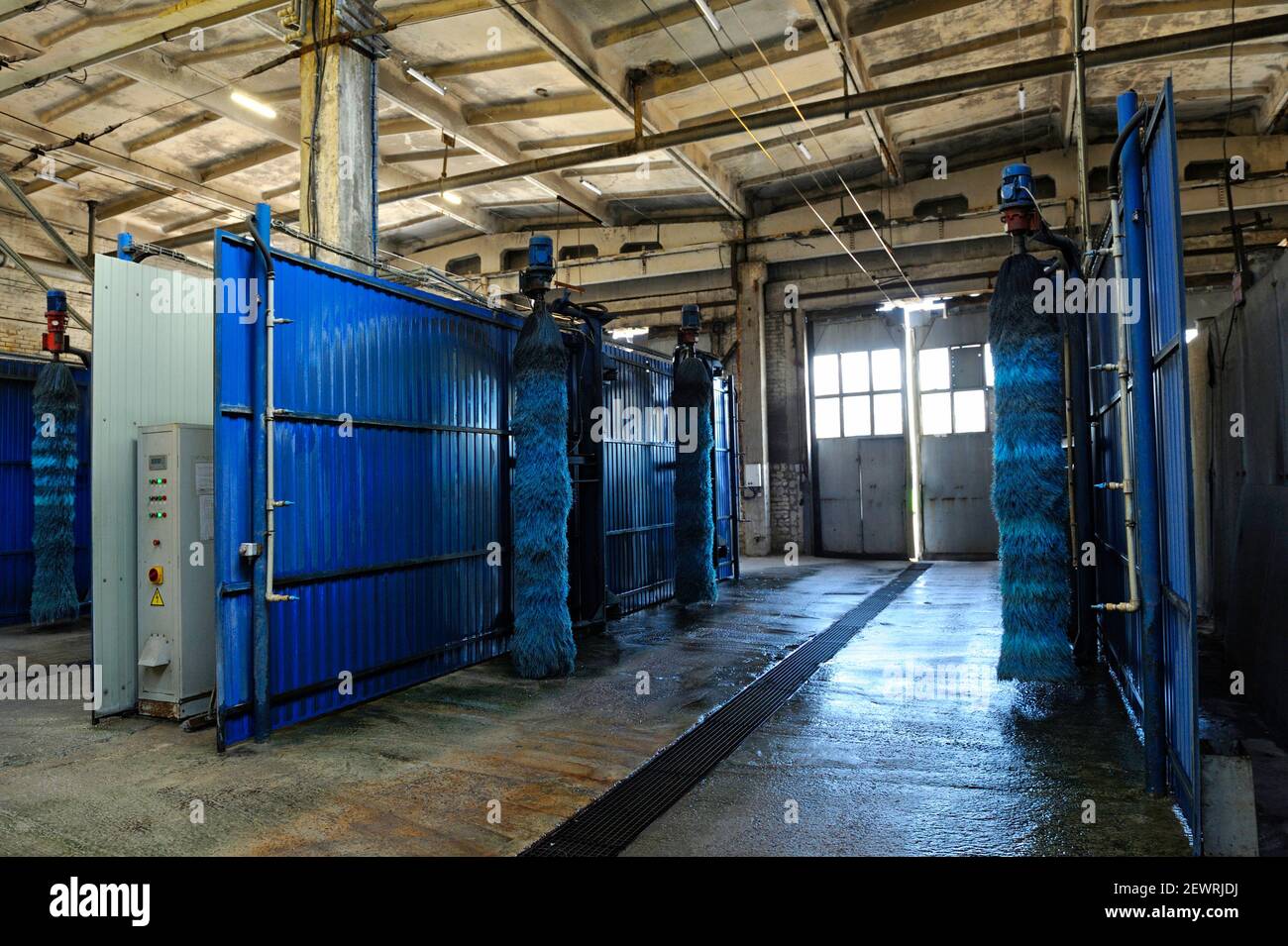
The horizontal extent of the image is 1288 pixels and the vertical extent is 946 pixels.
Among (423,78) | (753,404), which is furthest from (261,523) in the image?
(753,404)

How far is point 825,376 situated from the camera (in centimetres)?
1855

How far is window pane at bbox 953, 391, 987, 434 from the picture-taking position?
17.3 metres

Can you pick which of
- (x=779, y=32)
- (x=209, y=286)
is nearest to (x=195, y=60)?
(x=209, y=286)

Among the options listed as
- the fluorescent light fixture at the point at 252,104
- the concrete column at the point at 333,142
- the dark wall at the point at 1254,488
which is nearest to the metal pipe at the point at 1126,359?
the dark wall at the point at 1254,488

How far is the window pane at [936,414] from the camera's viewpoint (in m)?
17.6

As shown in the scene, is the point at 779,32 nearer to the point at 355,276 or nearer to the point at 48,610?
the point at 355,276

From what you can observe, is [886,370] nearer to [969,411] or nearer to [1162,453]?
[969,411]

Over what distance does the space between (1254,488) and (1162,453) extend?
3.99m

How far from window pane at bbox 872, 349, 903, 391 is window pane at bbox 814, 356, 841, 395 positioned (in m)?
0.86

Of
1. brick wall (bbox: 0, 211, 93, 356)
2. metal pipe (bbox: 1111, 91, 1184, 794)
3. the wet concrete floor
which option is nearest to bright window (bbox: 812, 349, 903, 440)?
the wet concrete floor

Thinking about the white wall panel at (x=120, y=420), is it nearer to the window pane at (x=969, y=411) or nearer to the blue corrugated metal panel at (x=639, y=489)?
the blue corrugated metal panel at (x=639, y=489)

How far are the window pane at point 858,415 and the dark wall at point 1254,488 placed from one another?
927cm

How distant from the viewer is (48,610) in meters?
10.7

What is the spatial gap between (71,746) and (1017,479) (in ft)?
23.6
